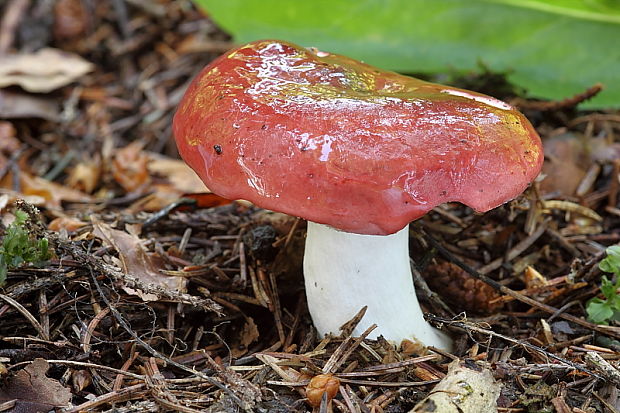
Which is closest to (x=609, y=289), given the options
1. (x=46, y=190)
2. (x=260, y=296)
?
(x=260, y=296)

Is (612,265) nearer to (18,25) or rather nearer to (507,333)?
(507,333)

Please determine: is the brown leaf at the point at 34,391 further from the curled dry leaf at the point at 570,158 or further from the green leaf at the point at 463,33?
the curled dry leaf at the point at 570,158

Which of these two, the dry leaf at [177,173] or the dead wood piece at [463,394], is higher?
the dead wood piece at [463,394]

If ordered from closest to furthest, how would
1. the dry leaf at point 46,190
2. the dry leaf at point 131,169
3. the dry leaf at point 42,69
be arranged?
1. the dry leaf at point 46,190
2. the dry leaf at point 131,169
3. the dry leaf at point 42,69

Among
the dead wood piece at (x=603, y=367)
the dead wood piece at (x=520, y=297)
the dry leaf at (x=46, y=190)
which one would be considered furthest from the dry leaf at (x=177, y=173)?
the dead wood piece at (x=603, y=367)

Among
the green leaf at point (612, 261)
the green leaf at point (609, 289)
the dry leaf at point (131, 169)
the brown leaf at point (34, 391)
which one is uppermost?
the green leaf at point (612, 261)
